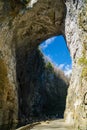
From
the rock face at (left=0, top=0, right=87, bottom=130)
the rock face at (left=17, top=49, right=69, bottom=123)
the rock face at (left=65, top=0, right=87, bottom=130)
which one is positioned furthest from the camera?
the rock face at (left=17, top=49, right=69, bottom=123)

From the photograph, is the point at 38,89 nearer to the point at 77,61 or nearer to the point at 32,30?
the point at 32,30

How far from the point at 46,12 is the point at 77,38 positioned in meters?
5.83

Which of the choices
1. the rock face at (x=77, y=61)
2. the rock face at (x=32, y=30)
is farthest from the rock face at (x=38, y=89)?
the rock face at (x=77, y=61)

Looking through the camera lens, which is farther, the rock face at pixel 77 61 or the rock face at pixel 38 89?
the rock face at pixel 38 89

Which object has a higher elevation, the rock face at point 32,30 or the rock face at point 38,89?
the rock face at point 32,30

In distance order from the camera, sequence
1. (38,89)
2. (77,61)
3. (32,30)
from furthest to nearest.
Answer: (38,89)
(32,30)
(77,61)

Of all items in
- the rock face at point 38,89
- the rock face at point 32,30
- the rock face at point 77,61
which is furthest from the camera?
the rock face at point 38,89

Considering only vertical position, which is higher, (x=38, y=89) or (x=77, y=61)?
(x=77, y=61)

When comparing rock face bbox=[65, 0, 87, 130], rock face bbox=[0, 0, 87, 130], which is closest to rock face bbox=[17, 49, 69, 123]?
rock face bbox=[0, 0, 87, 130]

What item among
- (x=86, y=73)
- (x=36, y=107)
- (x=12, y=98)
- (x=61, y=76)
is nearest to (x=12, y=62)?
(x=12, y=98)

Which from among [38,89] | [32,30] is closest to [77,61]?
[32,30]

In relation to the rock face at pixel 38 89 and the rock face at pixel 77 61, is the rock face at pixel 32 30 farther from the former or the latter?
the rock face at pixel 38 89

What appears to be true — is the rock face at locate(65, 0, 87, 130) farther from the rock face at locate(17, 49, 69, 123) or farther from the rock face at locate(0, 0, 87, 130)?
the rock face at locate(17, 49, 69, 123)

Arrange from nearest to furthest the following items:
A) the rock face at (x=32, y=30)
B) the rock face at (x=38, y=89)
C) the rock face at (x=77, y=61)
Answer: the rock face at (x=77, y=61)
the rock face at (x=32, y=30)
the rock face at (x=38, y=89)
